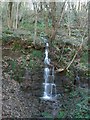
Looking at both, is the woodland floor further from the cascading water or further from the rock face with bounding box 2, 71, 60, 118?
the cascading water

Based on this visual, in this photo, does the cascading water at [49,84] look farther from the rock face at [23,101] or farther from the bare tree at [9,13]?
the bare tree at [9,13]

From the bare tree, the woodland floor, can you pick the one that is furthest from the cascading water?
the bare tree

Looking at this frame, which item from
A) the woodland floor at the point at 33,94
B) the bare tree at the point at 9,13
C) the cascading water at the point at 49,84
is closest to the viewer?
the woodland floor at the point at 33,94

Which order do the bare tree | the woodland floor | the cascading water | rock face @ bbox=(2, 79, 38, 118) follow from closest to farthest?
rock face @ bbox=(2, 79, 38, 118) < the woodland floor < the cascading water < the bare tree

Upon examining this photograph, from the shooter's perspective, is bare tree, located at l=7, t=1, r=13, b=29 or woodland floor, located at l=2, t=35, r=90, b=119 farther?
bare tree, located at l=7, t=1, r=13, b=29

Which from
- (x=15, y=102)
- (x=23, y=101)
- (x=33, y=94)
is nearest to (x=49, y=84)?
(x=33, y=94)

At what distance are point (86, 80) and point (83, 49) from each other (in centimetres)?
151

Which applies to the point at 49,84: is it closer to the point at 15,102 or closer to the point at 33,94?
the point at 33,94

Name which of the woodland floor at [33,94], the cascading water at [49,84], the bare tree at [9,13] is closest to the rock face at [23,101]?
the woodland floor at [33,94]

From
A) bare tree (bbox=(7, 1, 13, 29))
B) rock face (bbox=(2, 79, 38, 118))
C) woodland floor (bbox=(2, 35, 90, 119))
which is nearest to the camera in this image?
rock face (bbox=(2, 79, 38, 118))

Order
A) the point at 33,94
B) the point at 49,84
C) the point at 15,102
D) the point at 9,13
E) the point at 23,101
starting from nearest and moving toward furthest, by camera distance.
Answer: the point at 15,102 → the point at 23,101 → the point at 33,94 → the point at 49,84 → the point at 9,13

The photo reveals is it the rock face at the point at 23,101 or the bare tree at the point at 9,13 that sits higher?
the bare tree at the point at 9,13

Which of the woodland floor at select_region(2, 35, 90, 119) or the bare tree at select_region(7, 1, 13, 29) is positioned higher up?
the bare tree at select_region(7, 1, 13, 29)

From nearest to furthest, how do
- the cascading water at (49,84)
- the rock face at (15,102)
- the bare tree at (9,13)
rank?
the rock face at (15,102)
the cascading water at (49,84)
the bare tree at (9,13)
